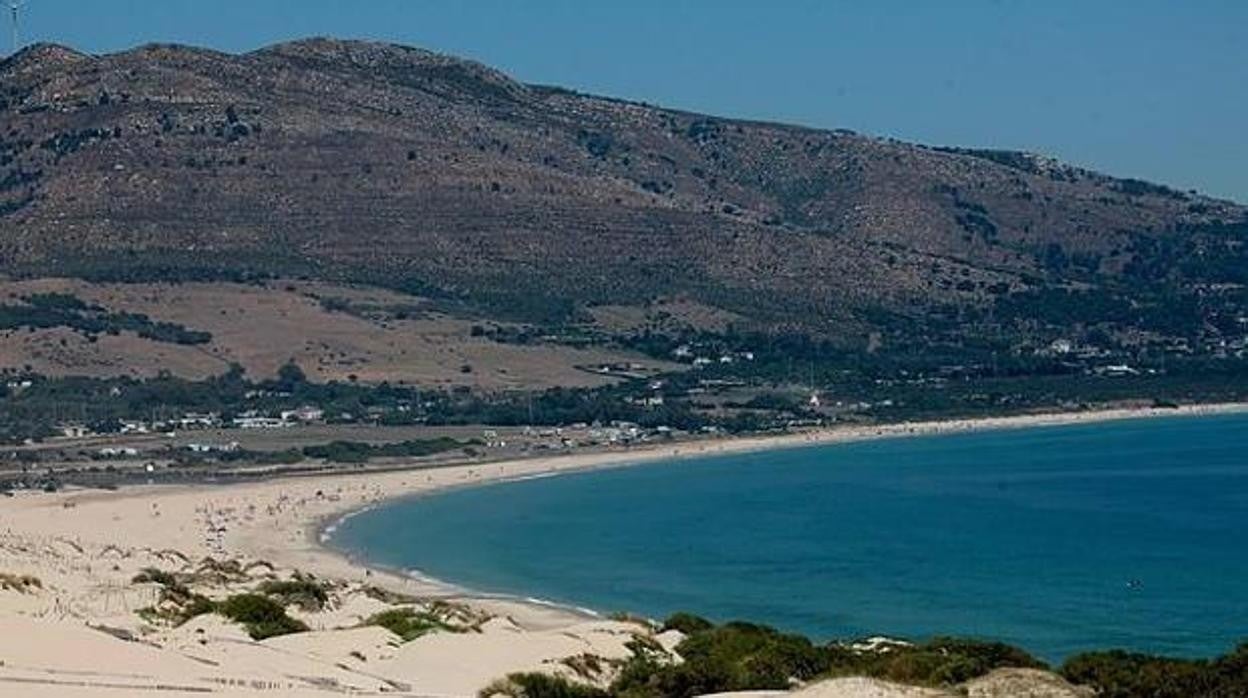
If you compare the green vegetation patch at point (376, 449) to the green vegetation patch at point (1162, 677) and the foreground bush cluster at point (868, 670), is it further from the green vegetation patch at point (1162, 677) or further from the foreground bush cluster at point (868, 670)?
the green vegetation patch at point (1162, 677)

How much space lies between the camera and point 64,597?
37750 mm

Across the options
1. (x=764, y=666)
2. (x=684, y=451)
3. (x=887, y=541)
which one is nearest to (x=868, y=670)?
(x=764, y=666)

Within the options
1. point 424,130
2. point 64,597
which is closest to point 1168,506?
point 64,597

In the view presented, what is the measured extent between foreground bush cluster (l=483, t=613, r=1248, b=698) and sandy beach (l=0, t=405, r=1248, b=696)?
1160 millimetres

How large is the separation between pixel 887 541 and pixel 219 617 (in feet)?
147

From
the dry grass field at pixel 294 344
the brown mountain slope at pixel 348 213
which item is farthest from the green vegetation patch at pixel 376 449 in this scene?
the brown mountain slope at pixel 348 213

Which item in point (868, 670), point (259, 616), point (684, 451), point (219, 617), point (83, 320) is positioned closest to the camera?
point (868, 670)

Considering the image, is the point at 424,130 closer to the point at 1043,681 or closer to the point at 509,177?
the point at 509,177

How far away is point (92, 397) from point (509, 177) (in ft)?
178

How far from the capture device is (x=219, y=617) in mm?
33531

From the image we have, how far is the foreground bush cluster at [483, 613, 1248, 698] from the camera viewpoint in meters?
26.1

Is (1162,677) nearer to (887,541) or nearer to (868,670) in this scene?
(868,670)

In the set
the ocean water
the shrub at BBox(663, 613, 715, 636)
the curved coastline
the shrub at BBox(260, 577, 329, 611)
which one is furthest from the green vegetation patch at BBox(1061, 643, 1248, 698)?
the curved coastline

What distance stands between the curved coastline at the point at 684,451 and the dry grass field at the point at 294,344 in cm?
1769
